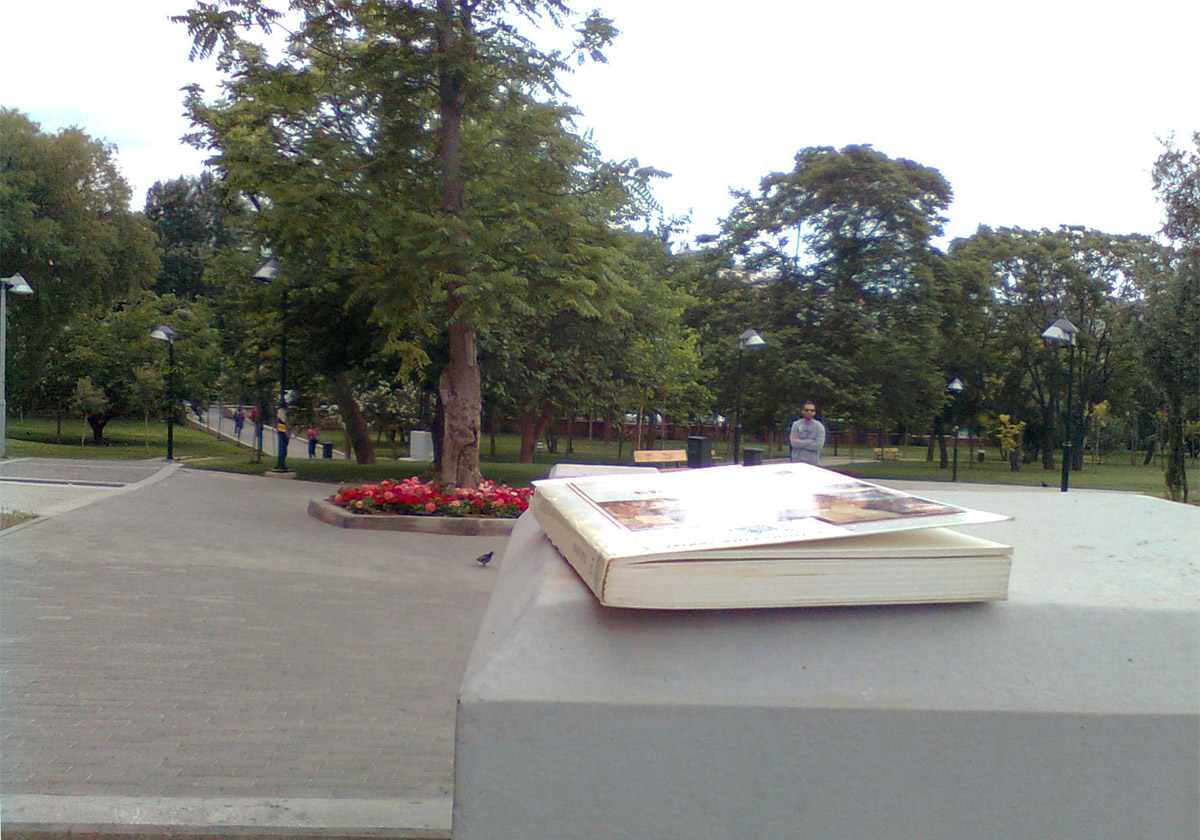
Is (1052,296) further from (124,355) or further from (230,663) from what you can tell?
(230,663)

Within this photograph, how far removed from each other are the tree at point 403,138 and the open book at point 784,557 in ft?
35.0

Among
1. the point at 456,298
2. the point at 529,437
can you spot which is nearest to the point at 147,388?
the point at 529,437

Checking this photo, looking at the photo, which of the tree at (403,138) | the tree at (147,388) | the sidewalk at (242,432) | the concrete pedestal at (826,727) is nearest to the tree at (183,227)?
the sidewalk at (242,432)

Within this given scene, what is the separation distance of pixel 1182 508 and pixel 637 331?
A: 2040cm

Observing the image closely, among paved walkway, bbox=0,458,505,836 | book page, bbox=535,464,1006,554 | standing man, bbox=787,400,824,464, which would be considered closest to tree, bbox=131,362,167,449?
paved walkway, bbox=0,458,505,836

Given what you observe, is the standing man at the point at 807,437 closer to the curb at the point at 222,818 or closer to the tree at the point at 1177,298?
the tree at the point at 1177,298

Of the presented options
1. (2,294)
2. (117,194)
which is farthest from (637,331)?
(117,194)

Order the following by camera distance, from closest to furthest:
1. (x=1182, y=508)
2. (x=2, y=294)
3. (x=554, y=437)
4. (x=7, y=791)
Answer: (x=1182, y=508)
(x=7, y=791)
(x=2, y=294)
(x=554, y=437)

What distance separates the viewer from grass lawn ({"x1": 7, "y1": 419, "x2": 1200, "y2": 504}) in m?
25.6

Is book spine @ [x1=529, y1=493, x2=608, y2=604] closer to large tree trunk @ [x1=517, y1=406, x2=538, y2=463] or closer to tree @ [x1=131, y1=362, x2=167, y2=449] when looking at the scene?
large tree trunk @ [x1=517, y1=406, x2=538, y2=463]

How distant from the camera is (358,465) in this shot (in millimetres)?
28141

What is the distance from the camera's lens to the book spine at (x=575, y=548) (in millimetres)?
1152

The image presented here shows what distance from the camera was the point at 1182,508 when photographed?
1.98 meters

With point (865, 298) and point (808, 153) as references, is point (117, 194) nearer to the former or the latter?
point (808, 153)
